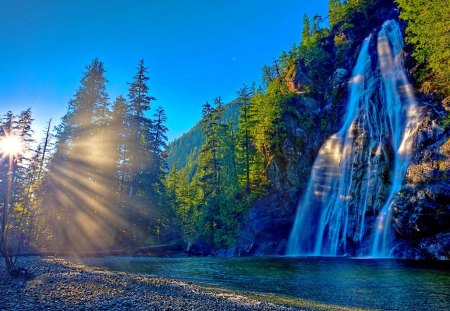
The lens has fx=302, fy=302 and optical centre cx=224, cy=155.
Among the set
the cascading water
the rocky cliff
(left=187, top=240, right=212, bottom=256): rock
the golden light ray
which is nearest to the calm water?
the rocky cliff

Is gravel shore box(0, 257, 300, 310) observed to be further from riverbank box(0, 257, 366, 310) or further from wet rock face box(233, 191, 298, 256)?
wet rock face box(233, 191, 298, 256)

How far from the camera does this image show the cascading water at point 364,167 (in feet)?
76.1

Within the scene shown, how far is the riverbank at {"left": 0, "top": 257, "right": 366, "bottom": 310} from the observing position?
7.28 meters

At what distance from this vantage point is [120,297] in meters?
8.38

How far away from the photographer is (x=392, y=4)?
4197 cm

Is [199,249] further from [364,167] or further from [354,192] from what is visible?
[364,167]

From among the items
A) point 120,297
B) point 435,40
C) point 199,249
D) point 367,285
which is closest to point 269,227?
point 199,249

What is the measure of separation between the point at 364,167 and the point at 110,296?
23383mm

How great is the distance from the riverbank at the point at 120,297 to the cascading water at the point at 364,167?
15880 millimetres

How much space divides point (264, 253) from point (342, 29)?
34.4m

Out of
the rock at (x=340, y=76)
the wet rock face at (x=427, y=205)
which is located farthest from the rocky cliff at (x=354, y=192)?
the rock at (x=340, y=76)

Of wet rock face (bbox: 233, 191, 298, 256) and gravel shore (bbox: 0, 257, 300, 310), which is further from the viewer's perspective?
wet rock face (bbox: 233, 191, 298, 256)

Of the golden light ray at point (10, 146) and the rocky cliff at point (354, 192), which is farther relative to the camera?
the golden light ray at point (10, 146)

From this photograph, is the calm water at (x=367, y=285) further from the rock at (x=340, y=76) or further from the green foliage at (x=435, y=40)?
the rock at (x=340, y=76)
